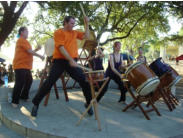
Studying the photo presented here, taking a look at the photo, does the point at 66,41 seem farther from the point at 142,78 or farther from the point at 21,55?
the point at 142,78

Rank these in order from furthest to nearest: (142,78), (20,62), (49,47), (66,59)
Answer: (49,47)
(20,62)
(142,78)
(66,59)

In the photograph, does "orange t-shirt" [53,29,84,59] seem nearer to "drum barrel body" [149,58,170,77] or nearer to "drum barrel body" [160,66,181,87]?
"drum barrel body" [149,58,170,77]

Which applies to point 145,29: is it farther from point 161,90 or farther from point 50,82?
point 50,82

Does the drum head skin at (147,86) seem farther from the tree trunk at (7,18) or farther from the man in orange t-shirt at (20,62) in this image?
the tree trunk at (7,18)

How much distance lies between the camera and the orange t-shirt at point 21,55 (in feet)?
14.8

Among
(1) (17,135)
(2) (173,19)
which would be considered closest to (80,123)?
(1) (17,135)

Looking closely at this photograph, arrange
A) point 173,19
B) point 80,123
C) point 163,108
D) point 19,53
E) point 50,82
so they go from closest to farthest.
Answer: point 80,123, point 50,82, point 19,53, point 163,108, point 173,19

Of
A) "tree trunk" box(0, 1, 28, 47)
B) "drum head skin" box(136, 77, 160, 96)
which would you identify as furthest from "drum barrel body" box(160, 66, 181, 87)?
"tree trunk" box(0, 1, 28, 47)

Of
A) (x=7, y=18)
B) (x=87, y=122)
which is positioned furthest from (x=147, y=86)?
(x=7, y=18)

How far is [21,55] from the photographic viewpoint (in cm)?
457

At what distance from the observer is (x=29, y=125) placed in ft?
Answer: 11.3

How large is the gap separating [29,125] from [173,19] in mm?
16024

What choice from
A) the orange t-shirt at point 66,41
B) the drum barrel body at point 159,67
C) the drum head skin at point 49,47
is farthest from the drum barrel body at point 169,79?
the drum head skin at point 49,47

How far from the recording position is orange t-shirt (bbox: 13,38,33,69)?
450cm
